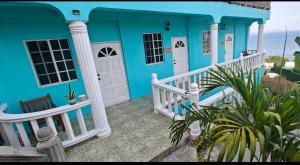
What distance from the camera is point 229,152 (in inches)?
53.6

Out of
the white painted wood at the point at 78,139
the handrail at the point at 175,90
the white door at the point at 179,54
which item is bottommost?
the white painted wood at the point at 78,139

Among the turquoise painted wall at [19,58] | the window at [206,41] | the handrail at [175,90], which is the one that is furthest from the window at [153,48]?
the window at [206,41]

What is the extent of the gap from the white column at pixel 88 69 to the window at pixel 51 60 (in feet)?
5.07

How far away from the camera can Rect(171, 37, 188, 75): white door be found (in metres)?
6.47

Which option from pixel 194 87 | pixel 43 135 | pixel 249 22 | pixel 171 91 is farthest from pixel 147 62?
pixel 249 22

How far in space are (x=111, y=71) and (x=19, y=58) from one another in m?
2.32

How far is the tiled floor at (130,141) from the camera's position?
280 centimetres

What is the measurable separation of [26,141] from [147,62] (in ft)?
13.6

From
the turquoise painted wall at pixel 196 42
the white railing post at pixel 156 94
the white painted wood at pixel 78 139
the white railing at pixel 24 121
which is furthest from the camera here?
the turquoise painted wall at pixel 196 42

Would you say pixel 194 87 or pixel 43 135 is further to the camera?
pixel 194 87

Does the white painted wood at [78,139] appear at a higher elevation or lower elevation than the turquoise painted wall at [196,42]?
lower

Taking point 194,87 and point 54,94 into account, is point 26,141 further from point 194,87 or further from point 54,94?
point 194,87

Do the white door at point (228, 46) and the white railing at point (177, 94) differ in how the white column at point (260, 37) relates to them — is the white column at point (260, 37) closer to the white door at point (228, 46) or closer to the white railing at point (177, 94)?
the white door at point (228, 46)

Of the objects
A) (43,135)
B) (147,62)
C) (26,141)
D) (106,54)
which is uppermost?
(106,54)
